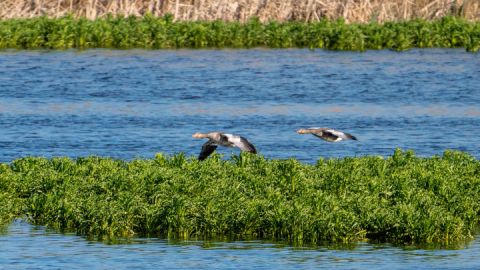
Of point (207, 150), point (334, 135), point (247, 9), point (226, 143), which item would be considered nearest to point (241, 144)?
point (226, 143)

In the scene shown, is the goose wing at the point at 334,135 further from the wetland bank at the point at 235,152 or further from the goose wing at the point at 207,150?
the goose wing at the point at 207,150

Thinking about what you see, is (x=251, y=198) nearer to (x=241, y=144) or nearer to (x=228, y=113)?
(x=241, y=144)

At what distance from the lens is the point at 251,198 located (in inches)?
778

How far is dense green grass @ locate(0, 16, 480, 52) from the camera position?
46.7m

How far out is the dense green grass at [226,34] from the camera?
46656 millimetres

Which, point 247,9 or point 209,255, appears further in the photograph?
point 247,9

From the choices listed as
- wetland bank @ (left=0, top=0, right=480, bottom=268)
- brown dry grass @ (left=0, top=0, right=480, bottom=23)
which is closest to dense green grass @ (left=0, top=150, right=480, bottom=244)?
wetland bank @ (left=0, top=0, right=480, bottom=268)

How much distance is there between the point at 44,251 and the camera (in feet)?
57.9

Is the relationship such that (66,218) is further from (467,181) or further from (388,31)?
(388,31)

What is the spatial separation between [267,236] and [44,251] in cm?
291

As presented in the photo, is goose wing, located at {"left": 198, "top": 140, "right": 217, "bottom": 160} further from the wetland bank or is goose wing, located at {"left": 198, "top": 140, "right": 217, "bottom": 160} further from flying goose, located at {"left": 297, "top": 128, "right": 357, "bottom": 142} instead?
flying goose, located at {"left": 297, "top": 128, "right": 357, "bottom": 142}

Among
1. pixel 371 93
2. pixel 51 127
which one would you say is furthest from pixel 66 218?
pixel 371 93

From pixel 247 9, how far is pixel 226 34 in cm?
324

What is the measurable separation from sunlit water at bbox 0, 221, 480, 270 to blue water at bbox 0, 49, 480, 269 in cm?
2
